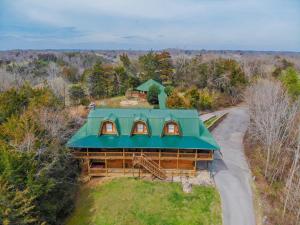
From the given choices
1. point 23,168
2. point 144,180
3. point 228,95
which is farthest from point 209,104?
A: point 23,168

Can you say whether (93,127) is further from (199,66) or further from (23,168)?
(199,66)

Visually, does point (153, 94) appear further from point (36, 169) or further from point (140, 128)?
point (36, 169)

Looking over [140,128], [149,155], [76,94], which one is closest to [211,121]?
[140,128]

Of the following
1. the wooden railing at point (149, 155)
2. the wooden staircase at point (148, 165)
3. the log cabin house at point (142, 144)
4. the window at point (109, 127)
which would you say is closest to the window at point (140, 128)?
the log cabin house at point (142, 144)

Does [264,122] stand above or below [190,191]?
above

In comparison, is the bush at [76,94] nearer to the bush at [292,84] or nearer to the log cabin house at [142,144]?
the log cabin house at [142,144]
